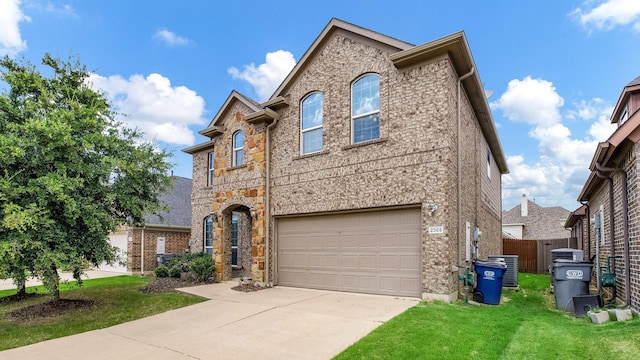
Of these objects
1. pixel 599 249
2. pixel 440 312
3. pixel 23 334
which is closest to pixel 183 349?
pixel 23 334

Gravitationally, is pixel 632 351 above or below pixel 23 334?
above

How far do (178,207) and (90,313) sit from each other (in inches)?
535

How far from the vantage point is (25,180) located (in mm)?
8250

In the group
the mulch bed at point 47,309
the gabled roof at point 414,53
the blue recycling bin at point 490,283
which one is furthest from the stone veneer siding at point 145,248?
the blue recycling bin at point 490,283

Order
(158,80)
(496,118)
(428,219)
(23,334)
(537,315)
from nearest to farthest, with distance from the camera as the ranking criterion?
(23,334)
(537,315)
(428,219)
(496,118)
(158,80)

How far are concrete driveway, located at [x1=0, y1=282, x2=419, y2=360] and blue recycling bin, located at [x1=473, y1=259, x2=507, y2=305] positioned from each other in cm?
186

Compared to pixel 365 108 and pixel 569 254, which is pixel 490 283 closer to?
pixel 569 254

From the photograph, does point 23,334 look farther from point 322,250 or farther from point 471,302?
point 471,302

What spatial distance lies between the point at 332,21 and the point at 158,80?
13.2 m

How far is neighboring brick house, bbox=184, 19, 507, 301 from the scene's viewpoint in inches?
353

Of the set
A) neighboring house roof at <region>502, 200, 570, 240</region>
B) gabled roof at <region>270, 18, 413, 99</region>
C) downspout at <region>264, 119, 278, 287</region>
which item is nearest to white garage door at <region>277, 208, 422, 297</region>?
downspout at <region>264, 119, 278, 287</region>

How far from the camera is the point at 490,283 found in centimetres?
899

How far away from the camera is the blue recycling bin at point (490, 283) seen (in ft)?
29.3

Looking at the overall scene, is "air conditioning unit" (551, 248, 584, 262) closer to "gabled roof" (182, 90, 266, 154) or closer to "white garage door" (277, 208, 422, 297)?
"white garage door" (277, 208, 422, 297)
